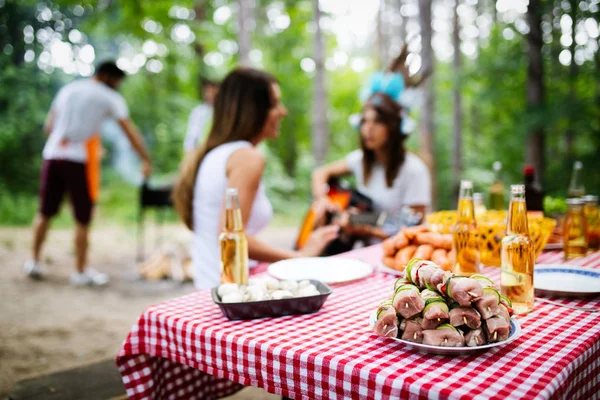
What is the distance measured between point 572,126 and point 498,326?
7.23 metres

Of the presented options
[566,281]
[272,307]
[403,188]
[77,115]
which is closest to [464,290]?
[272,307]

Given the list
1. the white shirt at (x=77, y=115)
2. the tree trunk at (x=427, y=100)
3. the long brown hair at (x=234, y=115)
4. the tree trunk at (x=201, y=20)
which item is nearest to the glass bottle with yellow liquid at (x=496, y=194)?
the long brown hair at (x=234, y=115)

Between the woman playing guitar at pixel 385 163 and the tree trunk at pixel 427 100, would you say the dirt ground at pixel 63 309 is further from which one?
the tree trunk at pixel 427 100

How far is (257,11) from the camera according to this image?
1514 centimetres

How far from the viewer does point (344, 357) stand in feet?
3.53

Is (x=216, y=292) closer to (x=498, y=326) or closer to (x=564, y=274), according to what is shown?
(x=498, y=326)

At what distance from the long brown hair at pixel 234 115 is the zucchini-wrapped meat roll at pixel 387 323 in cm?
145

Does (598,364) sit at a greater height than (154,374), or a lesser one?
greater

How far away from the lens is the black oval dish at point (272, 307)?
1.33 m

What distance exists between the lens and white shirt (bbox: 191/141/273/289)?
2322mm

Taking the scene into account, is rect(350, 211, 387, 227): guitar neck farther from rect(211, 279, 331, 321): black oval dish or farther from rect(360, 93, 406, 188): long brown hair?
rect(211, 279, 331, 321): black oval dish

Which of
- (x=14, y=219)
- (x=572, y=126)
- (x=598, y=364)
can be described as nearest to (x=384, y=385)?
(x=598, y=364)

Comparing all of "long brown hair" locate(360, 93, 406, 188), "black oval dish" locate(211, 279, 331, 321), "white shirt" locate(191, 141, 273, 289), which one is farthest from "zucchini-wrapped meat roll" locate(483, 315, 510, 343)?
"long brown hair" locate(360, 93, 406, 188)

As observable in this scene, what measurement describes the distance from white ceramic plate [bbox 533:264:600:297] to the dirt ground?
178 centimetres
